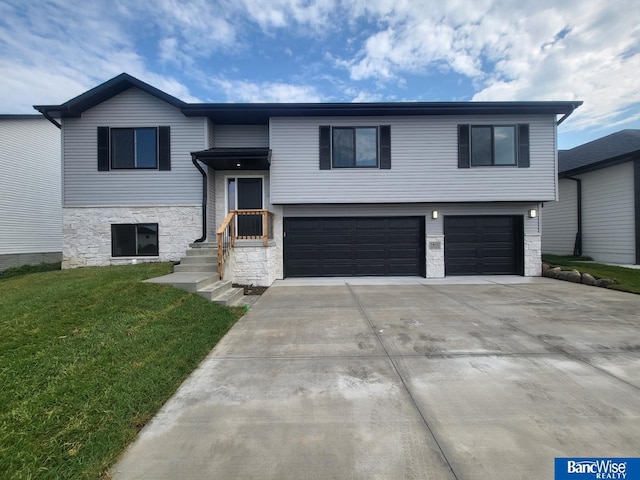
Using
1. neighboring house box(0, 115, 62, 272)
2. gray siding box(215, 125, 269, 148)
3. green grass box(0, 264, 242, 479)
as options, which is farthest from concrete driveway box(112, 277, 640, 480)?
neighboring house box(0, 115, 62, 272)

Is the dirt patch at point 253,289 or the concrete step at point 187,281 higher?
the concrete step at point 187,281

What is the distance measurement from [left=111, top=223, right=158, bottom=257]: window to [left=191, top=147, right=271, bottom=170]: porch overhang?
281 centimetres

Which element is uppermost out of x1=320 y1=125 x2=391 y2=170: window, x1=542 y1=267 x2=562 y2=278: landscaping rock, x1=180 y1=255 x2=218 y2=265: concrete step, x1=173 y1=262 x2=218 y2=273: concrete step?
x1=320 y1=125 x2=391 y2=170: window

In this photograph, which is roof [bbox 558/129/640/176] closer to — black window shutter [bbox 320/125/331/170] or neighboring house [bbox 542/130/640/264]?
neighboring house [bbox 542/130/640/264]

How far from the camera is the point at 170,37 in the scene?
1060cm

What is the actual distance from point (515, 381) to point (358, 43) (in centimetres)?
1226

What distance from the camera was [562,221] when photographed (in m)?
15.0

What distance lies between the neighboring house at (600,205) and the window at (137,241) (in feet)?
57.9

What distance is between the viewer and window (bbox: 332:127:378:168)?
10.0 m

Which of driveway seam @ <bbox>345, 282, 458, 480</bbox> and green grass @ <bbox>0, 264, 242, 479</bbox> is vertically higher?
green grass @ <bbox>0, 264, 242, 479</bbox>

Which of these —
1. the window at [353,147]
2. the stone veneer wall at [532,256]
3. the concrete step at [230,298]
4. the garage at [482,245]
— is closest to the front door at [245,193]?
the window at [353,147]

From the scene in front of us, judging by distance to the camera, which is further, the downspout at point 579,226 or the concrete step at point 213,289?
the downspout at point 579,226

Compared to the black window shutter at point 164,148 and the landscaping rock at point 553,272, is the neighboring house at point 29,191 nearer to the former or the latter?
the black window shutter at point 164,148

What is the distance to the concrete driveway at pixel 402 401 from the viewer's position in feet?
6.86
